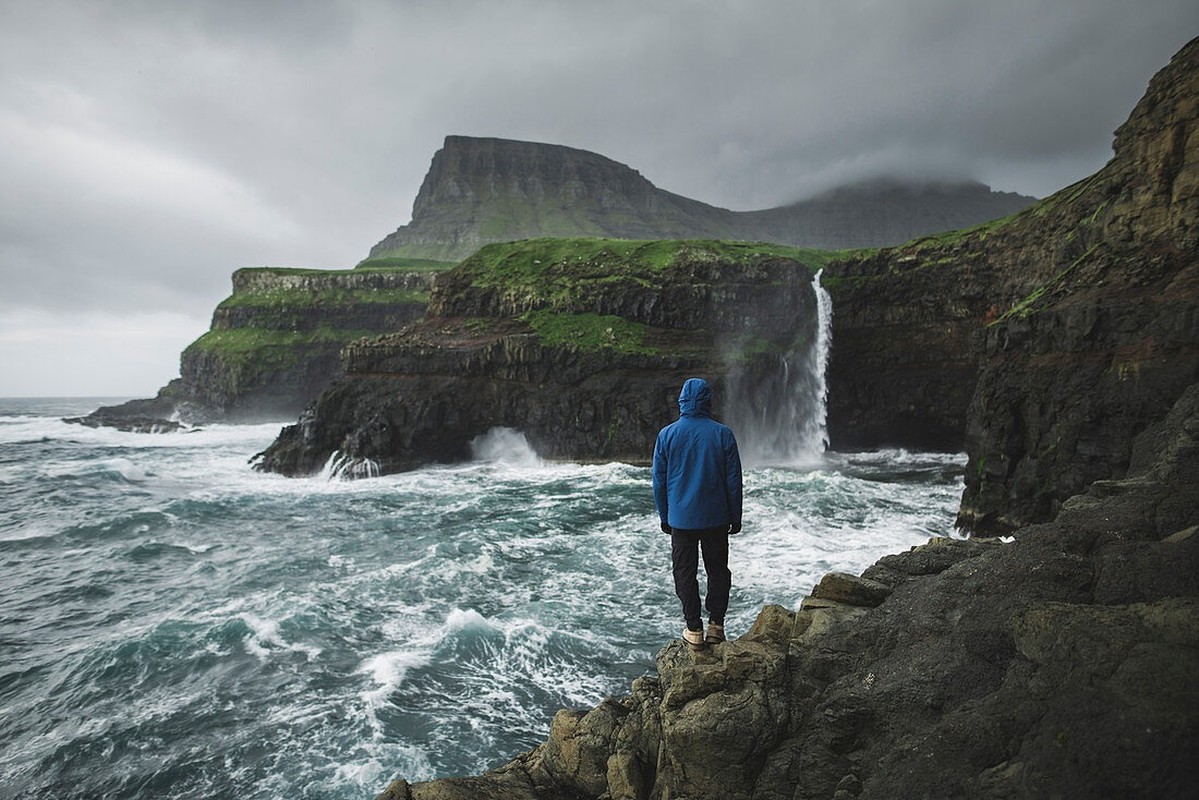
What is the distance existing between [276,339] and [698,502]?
331 ft

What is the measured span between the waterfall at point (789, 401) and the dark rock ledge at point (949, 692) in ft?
117

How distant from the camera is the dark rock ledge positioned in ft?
12.7

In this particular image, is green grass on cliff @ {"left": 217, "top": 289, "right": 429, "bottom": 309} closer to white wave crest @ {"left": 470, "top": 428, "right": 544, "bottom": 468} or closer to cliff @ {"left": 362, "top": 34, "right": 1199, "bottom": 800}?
white wave crest @ {"left": 470, "top": 428, "right": 544, "bottom": 468}

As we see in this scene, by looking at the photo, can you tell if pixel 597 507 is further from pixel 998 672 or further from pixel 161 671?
pixel 998 672

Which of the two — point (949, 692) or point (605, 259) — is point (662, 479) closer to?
point (949, 692)

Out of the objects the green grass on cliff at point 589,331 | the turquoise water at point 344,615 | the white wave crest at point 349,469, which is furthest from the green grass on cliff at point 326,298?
the turquoise water at point 344,615

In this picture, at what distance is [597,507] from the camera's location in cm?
2862

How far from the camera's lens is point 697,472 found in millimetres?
6777

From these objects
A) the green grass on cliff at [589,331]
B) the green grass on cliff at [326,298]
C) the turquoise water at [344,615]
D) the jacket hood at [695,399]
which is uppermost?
the green grass on cliff at [326,298]

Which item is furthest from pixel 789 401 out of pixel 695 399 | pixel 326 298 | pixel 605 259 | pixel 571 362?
pixel 326 298

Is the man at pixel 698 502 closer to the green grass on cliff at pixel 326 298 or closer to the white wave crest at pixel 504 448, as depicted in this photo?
the white wave crest at pixel 504 448

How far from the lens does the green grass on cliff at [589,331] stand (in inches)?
1731

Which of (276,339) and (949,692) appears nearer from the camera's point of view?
(949,692)

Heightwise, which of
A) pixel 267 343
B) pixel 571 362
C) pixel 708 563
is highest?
pixel 267 343
